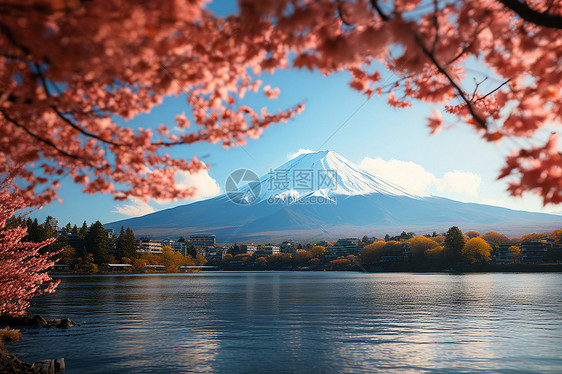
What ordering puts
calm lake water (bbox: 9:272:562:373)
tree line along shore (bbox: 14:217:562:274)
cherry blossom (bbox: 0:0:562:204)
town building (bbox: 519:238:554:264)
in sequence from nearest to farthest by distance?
cherry blossom (bbox: 0:0:562:204)
calm lake water (bbox: 9:272:562:373)
tree line along shore (bbox: 14:217:562:274)
town building (bbox: 519:238:554:264)

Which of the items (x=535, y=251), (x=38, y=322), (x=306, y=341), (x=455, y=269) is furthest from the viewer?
(x=455, y=269)

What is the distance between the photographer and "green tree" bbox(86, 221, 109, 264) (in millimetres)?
102875

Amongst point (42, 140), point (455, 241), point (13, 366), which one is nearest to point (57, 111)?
point (42, 140)

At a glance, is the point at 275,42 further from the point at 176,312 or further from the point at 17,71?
the point at 176,312

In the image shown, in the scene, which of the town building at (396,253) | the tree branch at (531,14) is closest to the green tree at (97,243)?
the town building at (396,253)

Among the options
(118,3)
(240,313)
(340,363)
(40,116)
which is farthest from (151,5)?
(240,313)

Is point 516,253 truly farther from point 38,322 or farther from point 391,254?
point 38,322

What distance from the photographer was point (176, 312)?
24.9 meters

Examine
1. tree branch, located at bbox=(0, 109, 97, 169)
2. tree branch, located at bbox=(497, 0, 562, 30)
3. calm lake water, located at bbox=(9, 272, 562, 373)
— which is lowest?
calm lake water, located at bbox=(9, 272, 562, 373)

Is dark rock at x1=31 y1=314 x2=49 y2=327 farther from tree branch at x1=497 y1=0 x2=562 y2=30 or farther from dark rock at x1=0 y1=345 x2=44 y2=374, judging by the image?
tree branch at x1=497 y1=0 x2=562 y2=30

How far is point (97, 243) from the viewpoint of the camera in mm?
103188

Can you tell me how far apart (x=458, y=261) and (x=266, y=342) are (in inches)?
3862

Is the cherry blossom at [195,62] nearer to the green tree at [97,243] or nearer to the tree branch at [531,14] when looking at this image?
the tree branch at [531,14]

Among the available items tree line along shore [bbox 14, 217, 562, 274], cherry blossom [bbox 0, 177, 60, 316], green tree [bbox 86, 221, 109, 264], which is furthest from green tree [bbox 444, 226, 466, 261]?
cherry blossom [bbox 0, 177, 60, 316]
